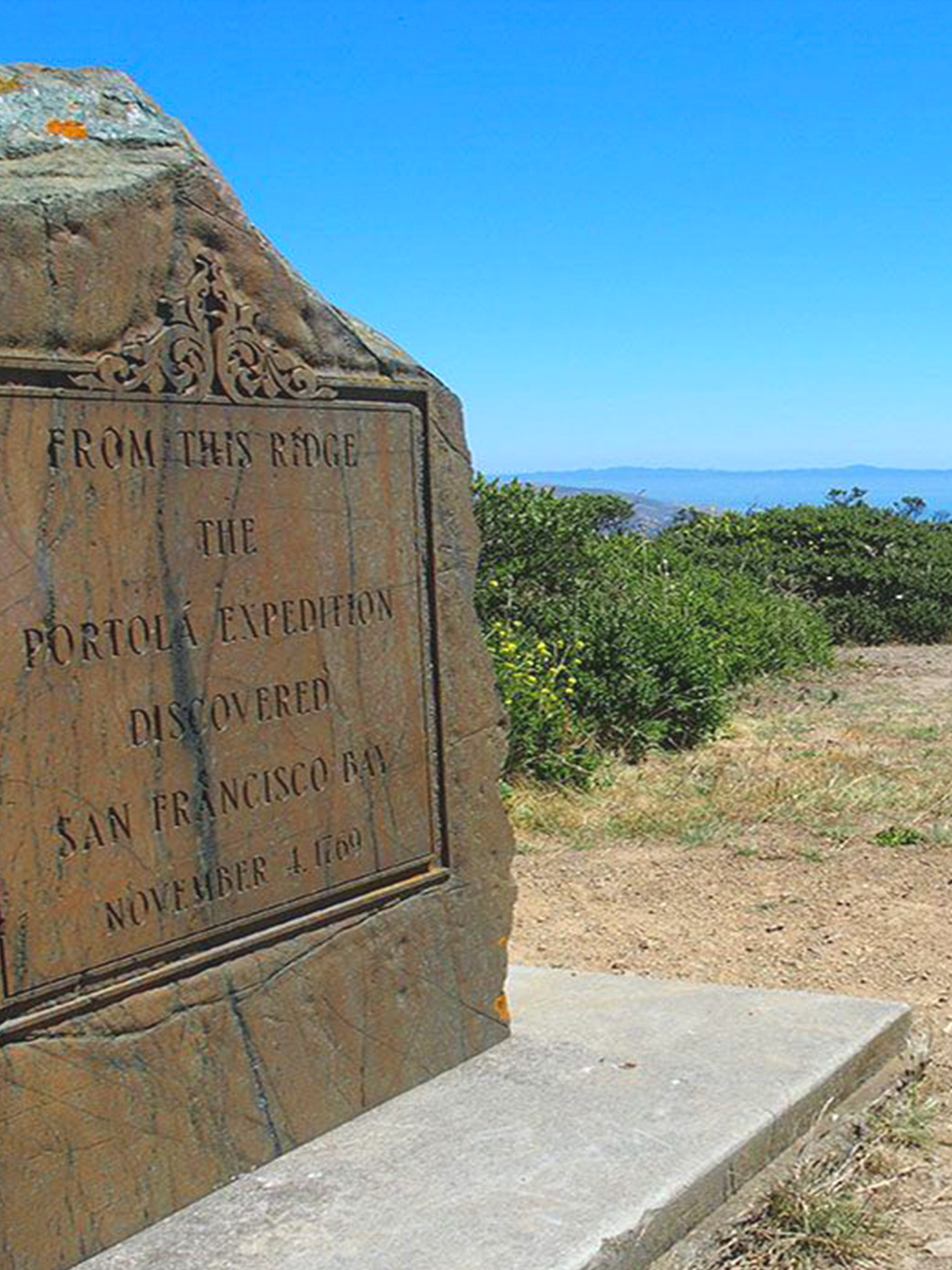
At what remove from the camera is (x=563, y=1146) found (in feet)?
10.8

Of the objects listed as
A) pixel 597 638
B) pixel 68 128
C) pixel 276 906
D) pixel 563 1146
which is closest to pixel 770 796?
pixel 597 638

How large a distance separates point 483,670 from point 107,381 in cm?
127

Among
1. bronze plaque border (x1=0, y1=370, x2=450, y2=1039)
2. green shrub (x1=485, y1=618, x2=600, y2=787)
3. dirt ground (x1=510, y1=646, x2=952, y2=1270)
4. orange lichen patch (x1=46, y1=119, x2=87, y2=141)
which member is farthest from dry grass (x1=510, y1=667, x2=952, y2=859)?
orange lichen patch (x1=46, y1=119, x2=87, y2=141)

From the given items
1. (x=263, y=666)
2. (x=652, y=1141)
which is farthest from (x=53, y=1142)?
(x=652, y=1141)

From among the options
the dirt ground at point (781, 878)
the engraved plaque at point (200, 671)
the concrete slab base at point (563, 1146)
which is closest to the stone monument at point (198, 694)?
the engraved plaque at point (200, 671)

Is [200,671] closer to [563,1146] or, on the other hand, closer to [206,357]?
[206,357]

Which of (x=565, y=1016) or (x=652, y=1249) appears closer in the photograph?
(x=652, y=1249)

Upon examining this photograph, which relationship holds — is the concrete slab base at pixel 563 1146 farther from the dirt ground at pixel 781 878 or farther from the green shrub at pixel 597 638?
the green shrub at pixel 597 638

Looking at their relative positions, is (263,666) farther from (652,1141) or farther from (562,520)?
(562,520)

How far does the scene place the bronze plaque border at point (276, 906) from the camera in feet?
9.09

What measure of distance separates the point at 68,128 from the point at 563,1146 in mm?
2220

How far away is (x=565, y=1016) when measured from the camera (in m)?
4.08

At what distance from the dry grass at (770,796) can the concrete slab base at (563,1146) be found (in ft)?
8.70

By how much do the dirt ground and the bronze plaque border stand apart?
4.17 feet
